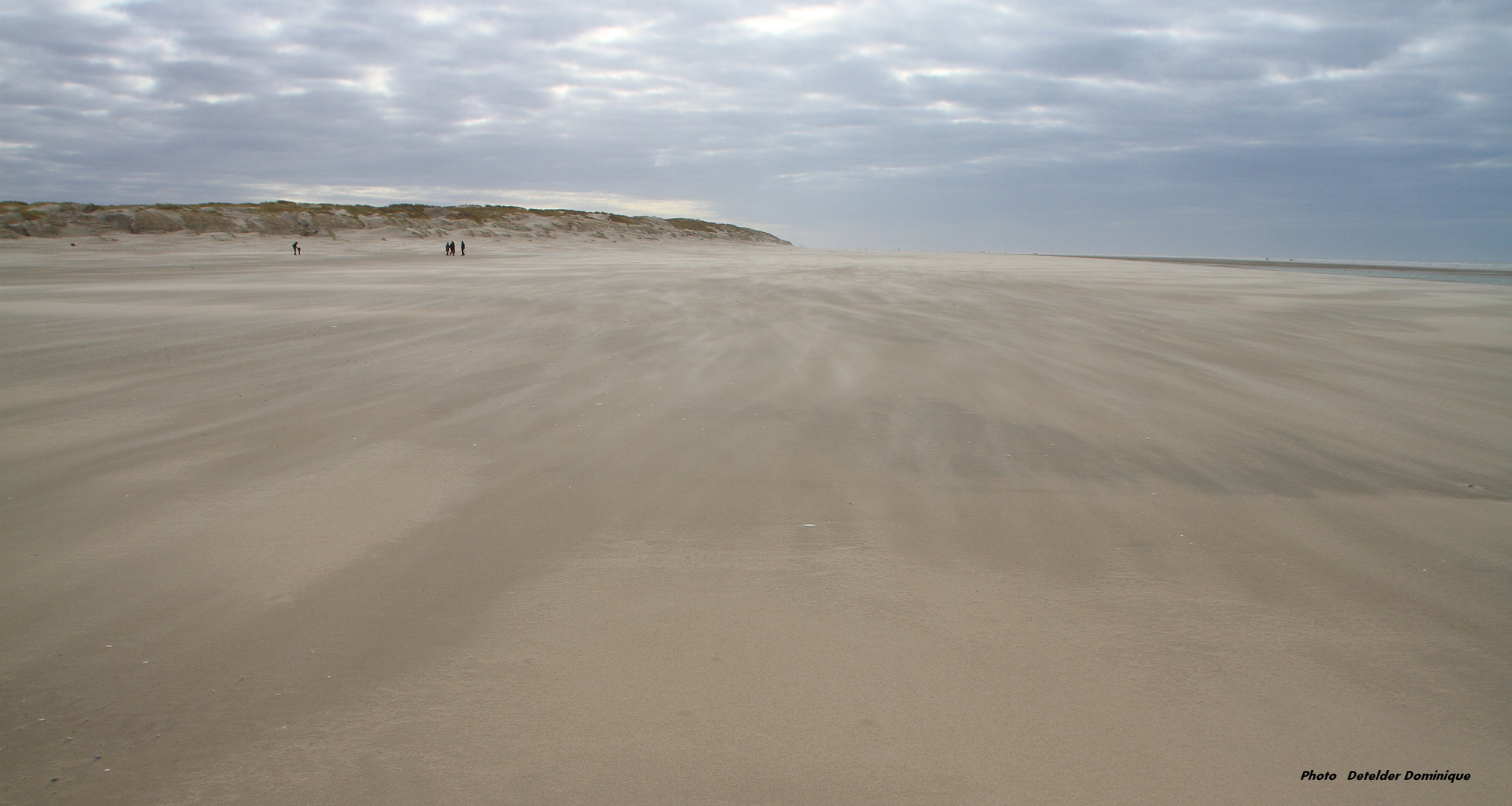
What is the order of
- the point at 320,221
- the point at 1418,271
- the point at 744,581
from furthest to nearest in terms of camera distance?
1. the point at 320,221
2. the point at 1418,271
3. the point at 744,581

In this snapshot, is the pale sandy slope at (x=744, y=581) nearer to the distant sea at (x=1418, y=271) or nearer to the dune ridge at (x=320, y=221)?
the distant sea at (x=1418, y=271)

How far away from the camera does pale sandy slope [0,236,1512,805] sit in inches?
73.7

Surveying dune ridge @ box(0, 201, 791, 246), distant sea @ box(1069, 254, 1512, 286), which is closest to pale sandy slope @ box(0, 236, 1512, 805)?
distant sea @ box(1069, 254, 1512, 286)

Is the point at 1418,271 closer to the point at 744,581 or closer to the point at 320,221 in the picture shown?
the point at 744,581

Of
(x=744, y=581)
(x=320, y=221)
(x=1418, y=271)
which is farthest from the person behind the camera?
(x=320, y=221)

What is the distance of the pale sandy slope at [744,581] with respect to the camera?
6.14ft

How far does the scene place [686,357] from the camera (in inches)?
271

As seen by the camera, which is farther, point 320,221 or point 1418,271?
point 320,221

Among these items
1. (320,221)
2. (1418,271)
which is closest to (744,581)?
(1418,271)

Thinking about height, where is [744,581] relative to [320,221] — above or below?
below

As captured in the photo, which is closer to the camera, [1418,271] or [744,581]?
[744,581]

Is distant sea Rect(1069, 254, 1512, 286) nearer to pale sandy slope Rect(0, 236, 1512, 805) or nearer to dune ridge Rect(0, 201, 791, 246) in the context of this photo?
pale sandy slope Rect(0, 236, 1512, 805)

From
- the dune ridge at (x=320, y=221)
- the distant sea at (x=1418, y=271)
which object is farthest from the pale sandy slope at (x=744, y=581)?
the dune ridge at (x=320, y=221)

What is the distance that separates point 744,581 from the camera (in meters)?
2.78
